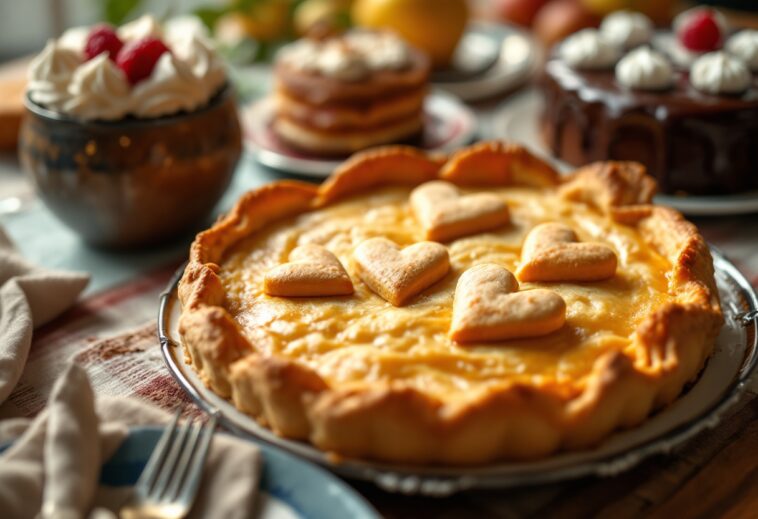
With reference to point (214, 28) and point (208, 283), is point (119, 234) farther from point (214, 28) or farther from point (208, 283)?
point (214, 28)

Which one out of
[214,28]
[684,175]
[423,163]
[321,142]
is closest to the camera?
[423,163]

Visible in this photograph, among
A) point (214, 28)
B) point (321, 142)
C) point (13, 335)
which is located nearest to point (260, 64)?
point (214, 28)

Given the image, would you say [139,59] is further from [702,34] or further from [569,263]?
[702,34]

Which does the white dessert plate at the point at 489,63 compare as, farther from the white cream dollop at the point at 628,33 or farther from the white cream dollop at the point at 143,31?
the white cream dollop at the point at 143,31

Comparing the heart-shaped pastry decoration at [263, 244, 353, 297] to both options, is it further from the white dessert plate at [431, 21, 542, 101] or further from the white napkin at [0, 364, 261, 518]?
the white dessert plate at [431, 21, 542, 101]

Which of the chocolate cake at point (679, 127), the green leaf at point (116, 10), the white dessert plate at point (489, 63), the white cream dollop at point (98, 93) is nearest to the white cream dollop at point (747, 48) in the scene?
the chocolate cake at point (679, 127)

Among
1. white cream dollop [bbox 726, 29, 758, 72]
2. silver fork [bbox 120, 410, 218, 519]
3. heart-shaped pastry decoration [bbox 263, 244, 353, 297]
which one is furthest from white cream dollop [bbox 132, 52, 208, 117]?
white cream dollop [bbox 726, 29, 758, 72]
